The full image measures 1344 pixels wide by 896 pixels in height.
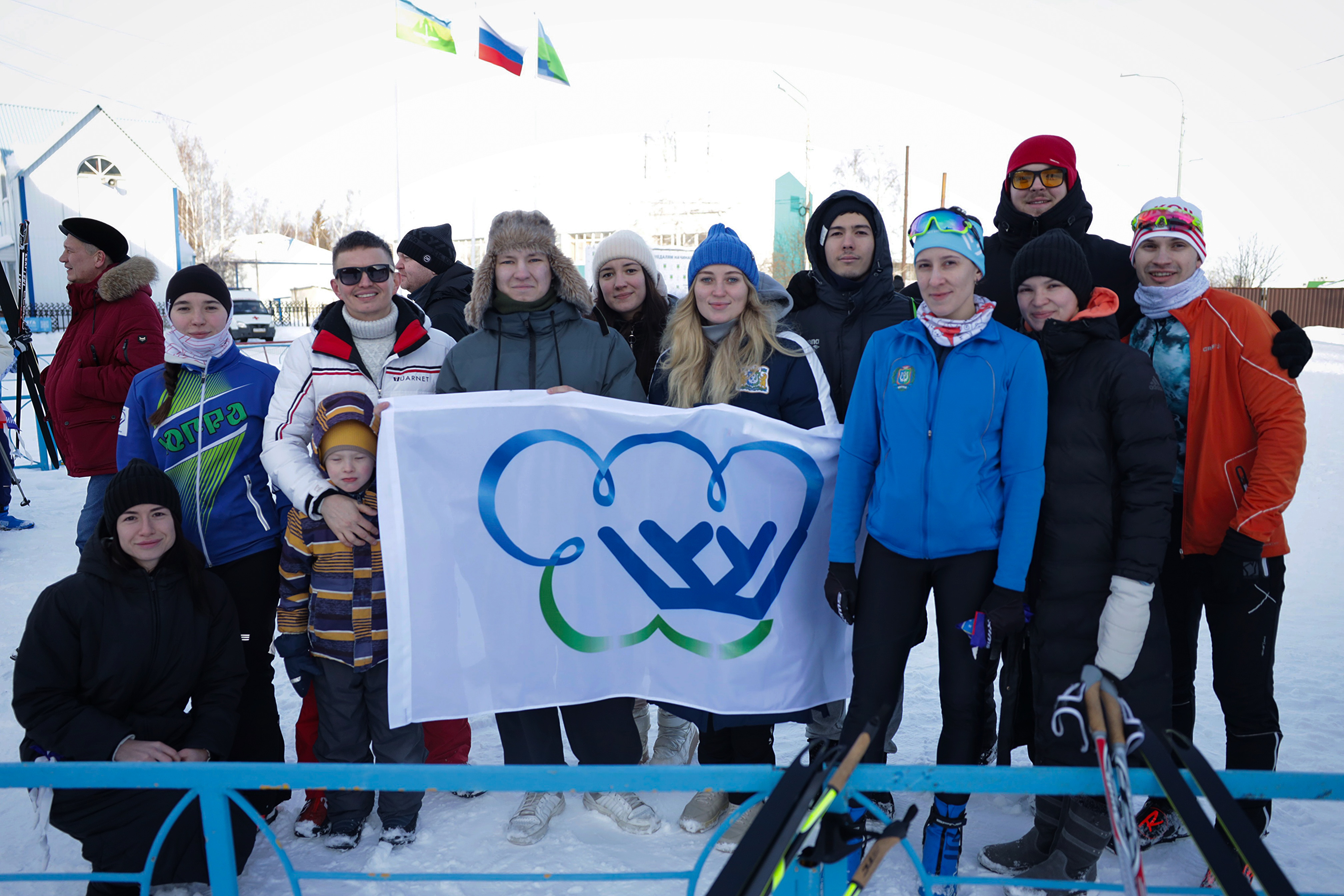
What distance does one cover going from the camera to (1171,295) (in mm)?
2701

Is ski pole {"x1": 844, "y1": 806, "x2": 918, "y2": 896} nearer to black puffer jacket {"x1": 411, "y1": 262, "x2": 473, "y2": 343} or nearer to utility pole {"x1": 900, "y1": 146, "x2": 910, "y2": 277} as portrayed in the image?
black puffer jacket {"x1": 411, "y1": 262, "x2": 473, "y2": 343}

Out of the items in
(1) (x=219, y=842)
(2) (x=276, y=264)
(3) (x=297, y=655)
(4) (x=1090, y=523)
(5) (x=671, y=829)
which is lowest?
(5) (x=671, y=829)

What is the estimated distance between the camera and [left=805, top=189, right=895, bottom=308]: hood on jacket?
3.11m

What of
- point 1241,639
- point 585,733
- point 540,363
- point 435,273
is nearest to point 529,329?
point 540,363

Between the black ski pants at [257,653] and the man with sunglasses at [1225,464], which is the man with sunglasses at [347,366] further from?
the man with sunglasses at [1225,464]

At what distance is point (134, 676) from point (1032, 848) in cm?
292

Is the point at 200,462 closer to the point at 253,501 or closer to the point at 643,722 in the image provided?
the point at 253,501

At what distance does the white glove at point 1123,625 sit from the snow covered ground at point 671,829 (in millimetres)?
893

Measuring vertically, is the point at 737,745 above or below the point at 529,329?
below

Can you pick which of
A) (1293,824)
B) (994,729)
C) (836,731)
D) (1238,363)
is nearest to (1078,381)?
(1238,363)

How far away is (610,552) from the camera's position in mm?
2838

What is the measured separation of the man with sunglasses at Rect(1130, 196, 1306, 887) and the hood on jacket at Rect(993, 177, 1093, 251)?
36 cm

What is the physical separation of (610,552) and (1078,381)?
1.58 meters

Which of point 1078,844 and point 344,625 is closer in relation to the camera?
point 1078,844
